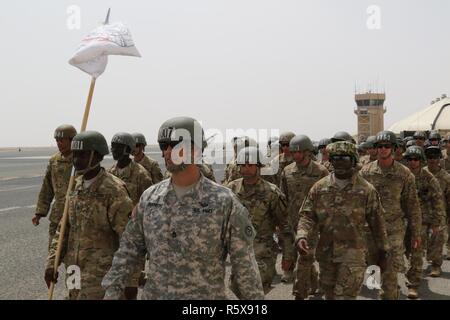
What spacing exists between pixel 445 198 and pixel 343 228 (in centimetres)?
494

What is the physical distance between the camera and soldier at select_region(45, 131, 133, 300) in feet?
15.1

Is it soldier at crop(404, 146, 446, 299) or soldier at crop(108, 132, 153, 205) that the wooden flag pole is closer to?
soldier at crop(108, 132, 153, 205)

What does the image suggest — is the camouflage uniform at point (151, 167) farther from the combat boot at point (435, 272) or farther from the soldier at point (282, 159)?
the combat boot at point (435, 272)

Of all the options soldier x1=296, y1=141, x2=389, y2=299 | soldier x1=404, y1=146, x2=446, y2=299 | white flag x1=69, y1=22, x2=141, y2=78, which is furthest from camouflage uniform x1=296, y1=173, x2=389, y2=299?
soldier x1=404, y1=146, x2=446, y2=299

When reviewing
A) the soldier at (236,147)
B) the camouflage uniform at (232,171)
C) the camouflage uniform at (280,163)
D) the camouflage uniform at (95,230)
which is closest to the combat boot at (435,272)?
the camouflage uniform at (280,163)

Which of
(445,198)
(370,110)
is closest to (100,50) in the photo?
(445,198)

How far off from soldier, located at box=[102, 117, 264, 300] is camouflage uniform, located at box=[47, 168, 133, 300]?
1554mm

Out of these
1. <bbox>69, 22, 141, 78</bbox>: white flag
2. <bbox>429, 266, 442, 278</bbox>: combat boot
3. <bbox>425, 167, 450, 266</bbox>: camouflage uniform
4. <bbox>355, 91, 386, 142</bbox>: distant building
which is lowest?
<bbox>429, 266, 442, 278</bbox>: combat boot

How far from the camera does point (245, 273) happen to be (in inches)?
118

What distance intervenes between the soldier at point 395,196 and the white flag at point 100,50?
3.63 meters

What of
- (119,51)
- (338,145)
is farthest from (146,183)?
(338,145)

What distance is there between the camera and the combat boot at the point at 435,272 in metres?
8.38

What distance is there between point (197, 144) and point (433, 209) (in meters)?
6.20
